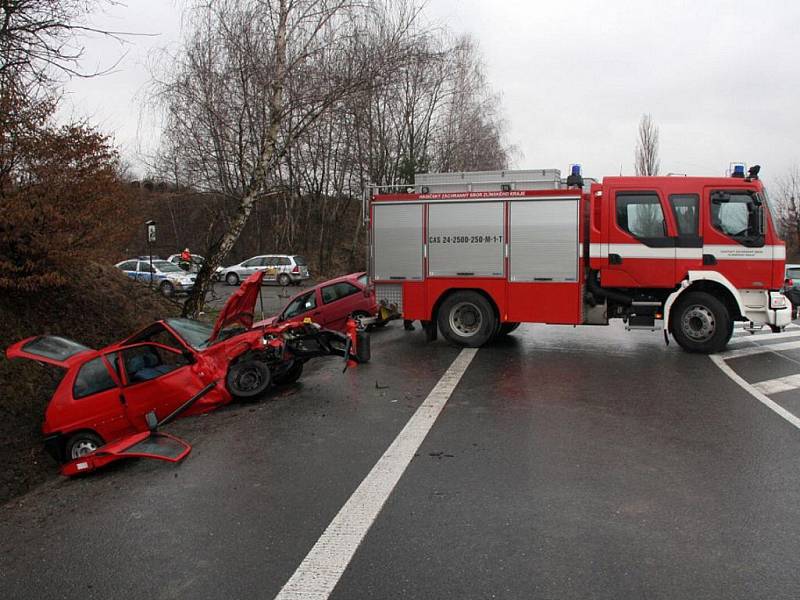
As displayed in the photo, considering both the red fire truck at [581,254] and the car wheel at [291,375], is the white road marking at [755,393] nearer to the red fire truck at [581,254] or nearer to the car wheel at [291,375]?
the red fire truck at [581,254]

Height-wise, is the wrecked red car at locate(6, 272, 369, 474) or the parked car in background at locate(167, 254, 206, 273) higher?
the parked car in background at locate(167, 254, 206, 273)

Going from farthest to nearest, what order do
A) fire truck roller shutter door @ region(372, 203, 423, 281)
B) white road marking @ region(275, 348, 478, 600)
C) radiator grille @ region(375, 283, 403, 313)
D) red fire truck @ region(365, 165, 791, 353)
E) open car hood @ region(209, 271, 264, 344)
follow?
radiator grille @ region(375, 283, 403, 313) → fire truck roller shutter door @ region(372, 203, 423, 281) → red fire truck @ region(365, 165, 791, 353) → open car hood @ region(209, 271, 264, 344) → white road marking @ region(275, 348, 478, 600)

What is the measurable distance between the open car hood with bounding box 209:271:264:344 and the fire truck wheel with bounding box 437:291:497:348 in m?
3.90

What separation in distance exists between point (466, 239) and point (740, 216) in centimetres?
450

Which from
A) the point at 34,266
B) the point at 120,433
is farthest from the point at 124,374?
the point at 34,266

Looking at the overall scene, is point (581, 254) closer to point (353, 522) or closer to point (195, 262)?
point (353, 522)

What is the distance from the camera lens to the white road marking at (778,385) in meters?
8.12

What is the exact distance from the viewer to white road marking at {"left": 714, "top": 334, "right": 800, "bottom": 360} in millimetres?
10672

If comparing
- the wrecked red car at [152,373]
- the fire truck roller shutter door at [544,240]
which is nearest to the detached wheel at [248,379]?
the wrecked red car at [152,373]

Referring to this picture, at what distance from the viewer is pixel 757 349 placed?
37.3 feet

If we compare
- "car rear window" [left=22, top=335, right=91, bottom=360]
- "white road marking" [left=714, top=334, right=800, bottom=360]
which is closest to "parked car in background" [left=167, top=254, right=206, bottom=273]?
"car rear window" [left=22, top=335, right=91, bottom=360]

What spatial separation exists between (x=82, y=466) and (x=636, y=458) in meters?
5.01

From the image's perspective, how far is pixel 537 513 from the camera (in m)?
4.40

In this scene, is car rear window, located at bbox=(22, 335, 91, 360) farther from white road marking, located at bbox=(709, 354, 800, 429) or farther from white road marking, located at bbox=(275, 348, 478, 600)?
white road marking, located at bbox=(709, 354, 800, 429)
